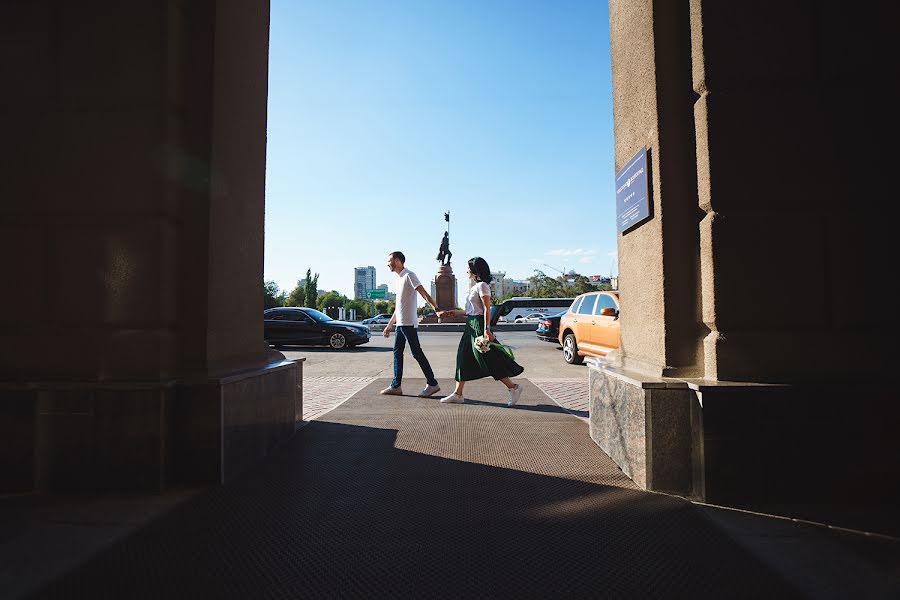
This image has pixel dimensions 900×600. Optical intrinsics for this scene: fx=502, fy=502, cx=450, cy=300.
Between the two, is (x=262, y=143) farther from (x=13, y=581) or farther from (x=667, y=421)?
(x=667, y=421)

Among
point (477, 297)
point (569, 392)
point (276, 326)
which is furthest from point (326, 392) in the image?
point (276, 326)

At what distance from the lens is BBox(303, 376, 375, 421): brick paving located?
5.85 metres

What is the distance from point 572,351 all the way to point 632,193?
8287mm

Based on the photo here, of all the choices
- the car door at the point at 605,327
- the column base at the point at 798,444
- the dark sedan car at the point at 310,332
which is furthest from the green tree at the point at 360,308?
the column base at the point at 798,444

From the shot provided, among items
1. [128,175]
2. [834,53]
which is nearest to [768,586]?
[834,53]

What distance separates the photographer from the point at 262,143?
4.44m

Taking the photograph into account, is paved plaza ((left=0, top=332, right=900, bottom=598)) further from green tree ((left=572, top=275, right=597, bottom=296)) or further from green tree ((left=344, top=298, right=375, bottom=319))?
green tree ((left=344, top=298, right=375, bottom=319))

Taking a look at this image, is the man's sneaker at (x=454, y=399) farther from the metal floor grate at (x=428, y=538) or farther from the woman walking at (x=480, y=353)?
the metal floor grate at (x=428, y=538)

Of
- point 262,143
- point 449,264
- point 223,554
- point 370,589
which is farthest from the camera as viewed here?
point 449,264

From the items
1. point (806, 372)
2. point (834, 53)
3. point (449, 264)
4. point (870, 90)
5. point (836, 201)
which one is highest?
point (449, 264)

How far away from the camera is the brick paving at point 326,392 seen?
5846mm

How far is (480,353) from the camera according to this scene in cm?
611

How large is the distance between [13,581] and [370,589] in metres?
1.40

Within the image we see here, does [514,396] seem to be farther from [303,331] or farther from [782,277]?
[303,331]
